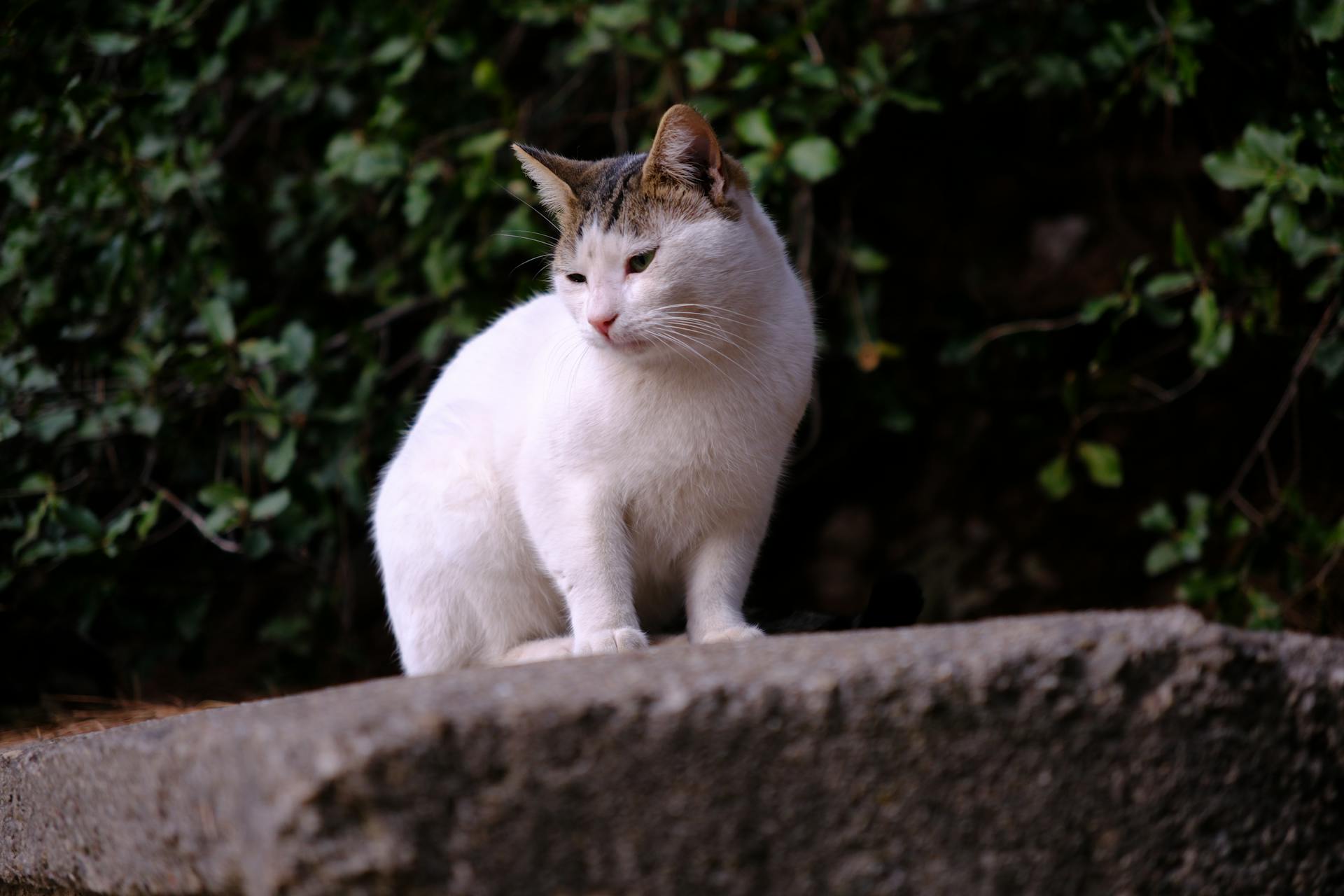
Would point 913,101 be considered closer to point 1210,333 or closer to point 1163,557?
point 1210,333

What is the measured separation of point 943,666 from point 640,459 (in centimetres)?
86

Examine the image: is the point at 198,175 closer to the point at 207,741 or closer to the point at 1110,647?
the point at 207,741

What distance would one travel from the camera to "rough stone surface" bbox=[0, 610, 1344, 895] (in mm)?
1155

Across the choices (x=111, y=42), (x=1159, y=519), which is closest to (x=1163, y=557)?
(x=1159, y=519)

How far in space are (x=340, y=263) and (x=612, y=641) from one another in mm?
2020

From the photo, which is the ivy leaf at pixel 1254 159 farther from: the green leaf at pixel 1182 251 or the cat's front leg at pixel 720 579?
the cat's front leg at pixel 720 579

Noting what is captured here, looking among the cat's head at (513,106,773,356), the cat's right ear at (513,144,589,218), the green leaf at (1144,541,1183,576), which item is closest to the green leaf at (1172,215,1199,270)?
the green leaf at (1144,541,1183,576)

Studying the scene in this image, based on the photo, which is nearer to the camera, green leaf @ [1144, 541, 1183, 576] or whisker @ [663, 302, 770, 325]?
whisker @ [663, 302, 770, 325]

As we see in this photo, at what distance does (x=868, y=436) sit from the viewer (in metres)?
4.18

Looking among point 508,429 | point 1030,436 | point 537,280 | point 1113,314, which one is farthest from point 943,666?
point 1030,436

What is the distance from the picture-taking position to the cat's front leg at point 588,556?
2.00 m

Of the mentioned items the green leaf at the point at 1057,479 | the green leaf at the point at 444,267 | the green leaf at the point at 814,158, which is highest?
the green leaf at the point at 814,158

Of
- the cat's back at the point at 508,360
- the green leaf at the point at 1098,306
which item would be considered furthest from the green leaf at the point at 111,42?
the green leaf at the point at 1098,306

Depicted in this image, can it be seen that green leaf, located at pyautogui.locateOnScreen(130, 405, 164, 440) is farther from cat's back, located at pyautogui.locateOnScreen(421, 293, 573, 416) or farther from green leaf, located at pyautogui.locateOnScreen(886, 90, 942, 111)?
green leaf, located at pyautogui.locateOnScreen(886, 90, 942, 111)
